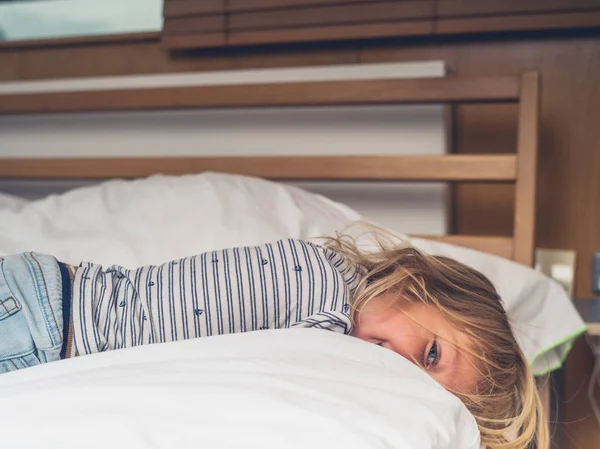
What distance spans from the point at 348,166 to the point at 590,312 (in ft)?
1.89

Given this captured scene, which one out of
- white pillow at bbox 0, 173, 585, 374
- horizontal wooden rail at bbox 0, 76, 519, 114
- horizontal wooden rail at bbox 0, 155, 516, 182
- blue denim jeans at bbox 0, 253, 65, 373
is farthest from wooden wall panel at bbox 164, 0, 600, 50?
blue denim jeans at bbox 0, 253, 65, 373

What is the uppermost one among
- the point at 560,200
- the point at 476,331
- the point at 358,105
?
the point at 358,105

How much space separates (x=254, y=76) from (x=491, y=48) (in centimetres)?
56

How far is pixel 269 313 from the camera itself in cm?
95

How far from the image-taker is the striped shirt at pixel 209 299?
0.93 metres

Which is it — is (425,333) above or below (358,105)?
below

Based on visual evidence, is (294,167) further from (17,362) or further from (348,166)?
(17,362)

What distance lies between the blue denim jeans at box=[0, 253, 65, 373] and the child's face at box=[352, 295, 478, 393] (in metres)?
0.41

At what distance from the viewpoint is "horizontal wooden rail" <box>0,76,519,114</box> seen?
1.47 meters

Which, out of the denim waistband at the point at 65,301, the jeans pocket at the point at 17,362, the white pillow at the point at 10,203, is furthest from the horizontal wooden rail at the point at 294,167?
the jeans pocket at the point at 17,362

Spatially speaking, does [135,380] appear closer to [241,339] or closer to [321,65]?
[241,339]

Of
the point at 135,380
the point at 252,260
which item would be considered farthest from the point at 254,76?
the point at 135,380

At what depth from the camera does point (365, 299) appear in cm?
102

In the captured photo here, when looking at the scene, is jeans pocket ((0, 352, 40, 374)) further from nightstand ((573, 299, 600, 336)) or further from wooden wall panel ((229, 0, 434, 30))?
wooden wall panel ((229, 0, 434, 30))
